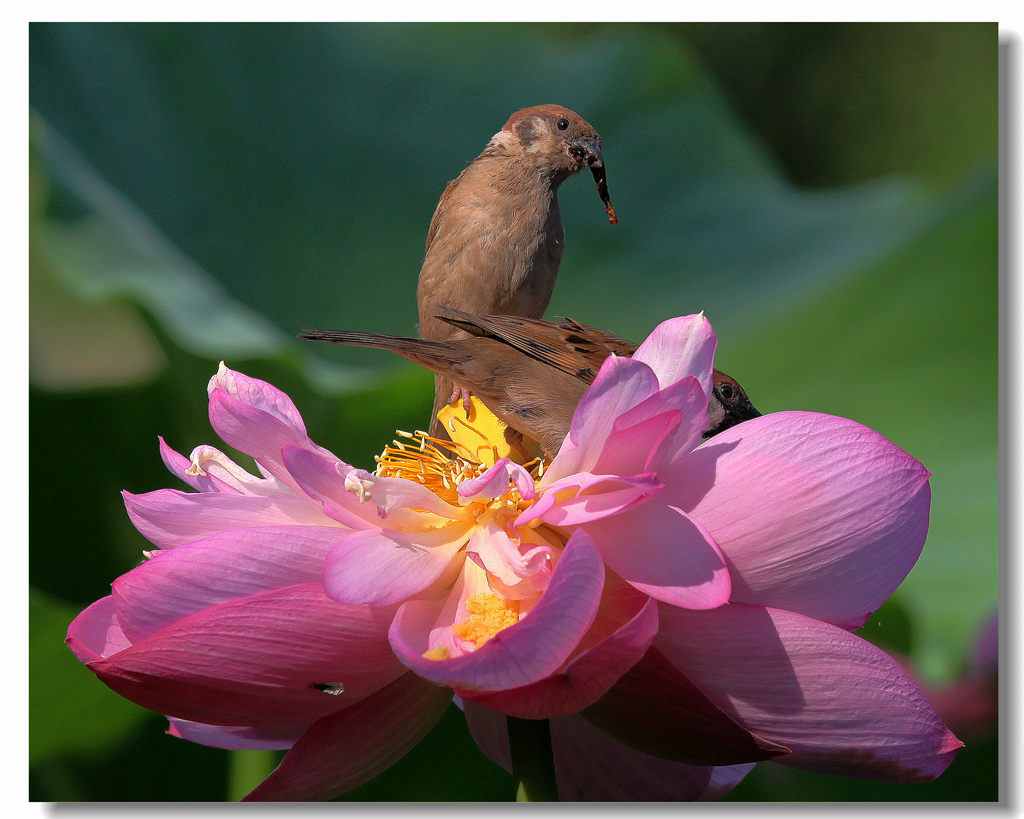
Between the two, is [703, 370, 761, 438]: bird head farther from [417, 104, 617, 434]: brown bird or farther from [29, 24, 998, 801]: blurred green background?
[29, 24, 998, 801]: blurred green background

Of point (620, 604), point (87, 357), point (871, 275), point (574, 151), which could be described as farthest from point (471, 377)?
point (871, 275)

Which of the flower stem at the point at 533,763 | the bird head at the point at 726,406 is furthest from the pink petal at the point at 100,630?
the bird head at the point at 726,406

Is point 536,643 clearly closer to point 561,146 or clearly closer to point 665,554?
point 665,554

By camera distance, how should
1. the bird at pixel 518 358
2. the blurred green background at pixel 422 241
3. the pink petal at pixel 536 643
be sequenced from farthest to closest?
the blurred green background at pixel 422 241
the bird at pixel 518 358
the pink petal at pixel 536 643

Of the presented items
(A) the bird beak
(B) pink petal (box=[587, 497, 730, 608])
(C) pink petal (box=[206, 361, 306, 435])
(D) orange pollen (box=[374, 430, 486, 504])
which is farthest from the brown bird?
(B) pink petal (box=[587, 497, 730, 608])

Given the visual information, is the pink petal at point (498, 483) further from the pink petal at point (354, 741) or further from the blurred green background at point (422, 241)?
the blurred green background at point (422, 241)

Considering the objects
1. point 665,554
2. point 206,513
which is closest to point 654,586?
point 665,554
